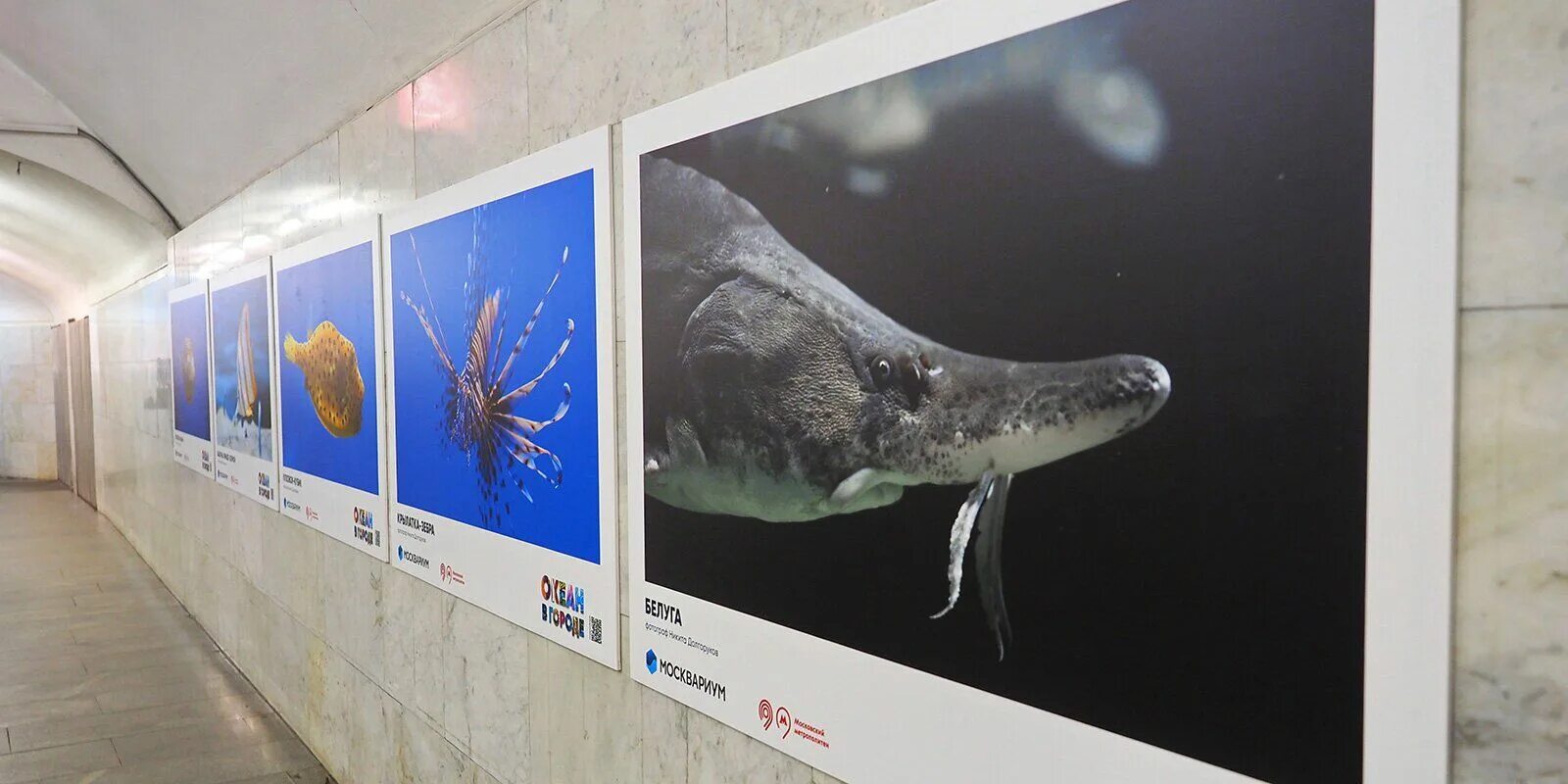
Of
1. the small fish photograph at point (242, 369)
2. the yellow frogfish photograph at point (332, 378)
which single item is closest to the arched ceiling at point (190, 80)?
Result: the small fish photograph at point (242, 369)

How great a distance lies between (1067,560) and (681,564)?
1.12 m

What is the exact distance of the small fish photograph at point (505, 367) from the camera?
2.71 m

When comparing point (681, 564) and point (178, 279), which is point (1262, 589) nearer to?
point (681, 564)

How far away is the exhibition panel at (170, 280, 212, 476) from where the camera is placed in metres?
7.43

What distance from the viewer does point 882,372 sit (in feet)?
5.91

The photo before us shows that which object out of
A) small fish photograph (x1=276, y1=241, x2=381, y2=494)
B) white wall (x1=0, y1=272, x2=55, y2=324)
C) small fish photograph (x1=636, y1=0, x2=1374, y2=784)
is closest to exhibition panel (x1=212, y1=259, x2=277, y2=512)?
small fish photograph (x1=276, y1=241, x2=381, y2=494)

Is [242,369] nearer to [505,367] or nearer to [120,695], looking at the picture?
[120,695]

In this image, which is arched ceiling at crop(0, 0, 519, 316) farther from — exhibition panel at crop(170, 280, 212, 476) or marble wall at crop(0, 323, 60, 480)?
marble wall at crop(0, 323, 60, 480)

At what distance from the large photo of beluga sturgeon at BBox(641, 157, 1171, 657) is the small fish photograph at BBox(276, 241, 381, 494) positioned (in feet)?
7.59

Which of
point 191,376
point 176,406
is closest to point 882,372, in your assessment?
point 191,376

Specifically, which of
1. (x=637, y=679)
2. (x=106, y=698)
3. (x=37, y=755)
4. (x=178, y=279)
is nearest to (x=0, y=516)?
(x=178, y=279)

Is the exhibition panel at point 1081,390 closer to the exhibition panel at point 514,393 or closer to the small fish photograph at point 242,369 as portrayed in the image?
the exhibition panel at point 514,393

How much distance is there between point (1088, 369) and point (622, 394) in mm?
1443

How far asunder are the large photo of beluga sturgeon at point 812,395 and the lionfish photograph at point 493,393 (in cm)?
56
